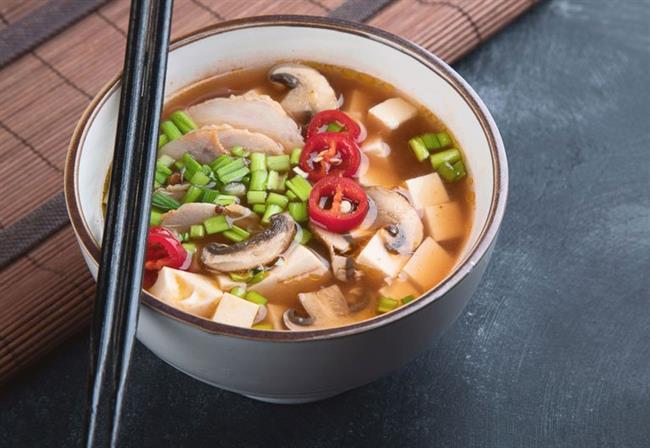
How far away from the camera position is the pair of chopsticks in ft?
6.07

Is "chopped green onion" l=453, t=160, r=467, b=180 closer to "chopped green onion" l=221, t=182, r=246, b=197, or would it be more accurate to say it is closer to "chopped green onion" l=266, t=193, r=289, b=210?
"chopped green onion" l=266, t=193, r=289, b=210

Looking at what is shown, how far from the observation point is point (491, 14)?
10.8ft

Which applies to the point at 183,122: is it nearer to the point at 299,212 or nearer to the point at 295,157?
the point at 295,157

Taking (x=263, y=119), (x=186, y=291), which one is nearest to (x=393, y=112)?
(x=263, y=119)

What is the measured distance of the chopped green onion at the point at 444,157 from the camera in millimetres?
2523

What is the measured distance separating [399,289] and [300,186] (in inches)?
14.9

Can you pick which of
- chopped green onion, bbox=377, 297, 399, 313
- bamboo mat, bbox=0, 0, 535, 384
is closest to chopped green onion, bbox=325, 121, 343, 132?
chopped green onion, bbox=377, 297, 399, 313

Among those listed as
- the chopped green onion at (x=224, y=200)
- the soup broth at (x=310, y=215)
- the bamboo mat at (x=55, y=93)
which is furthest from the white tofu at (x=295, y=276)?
the bamboo mat at (x=55, y=93)

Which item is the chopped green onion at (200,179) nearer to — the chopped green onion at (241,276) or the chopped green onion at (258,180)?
the chopped green onion at (258,180)

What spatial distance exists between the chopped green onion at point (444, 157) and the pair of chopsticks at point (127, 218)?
75 centimetres

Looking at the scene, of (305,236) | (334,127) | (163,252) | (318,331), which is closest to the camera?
(318,331)

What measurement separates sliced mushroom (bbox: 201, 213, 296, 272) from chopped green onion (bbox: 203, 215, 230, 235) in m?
0.04

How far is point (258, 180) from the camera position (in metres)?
2.49

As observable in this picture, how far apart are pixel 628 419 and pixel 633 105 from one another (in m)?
1.16
